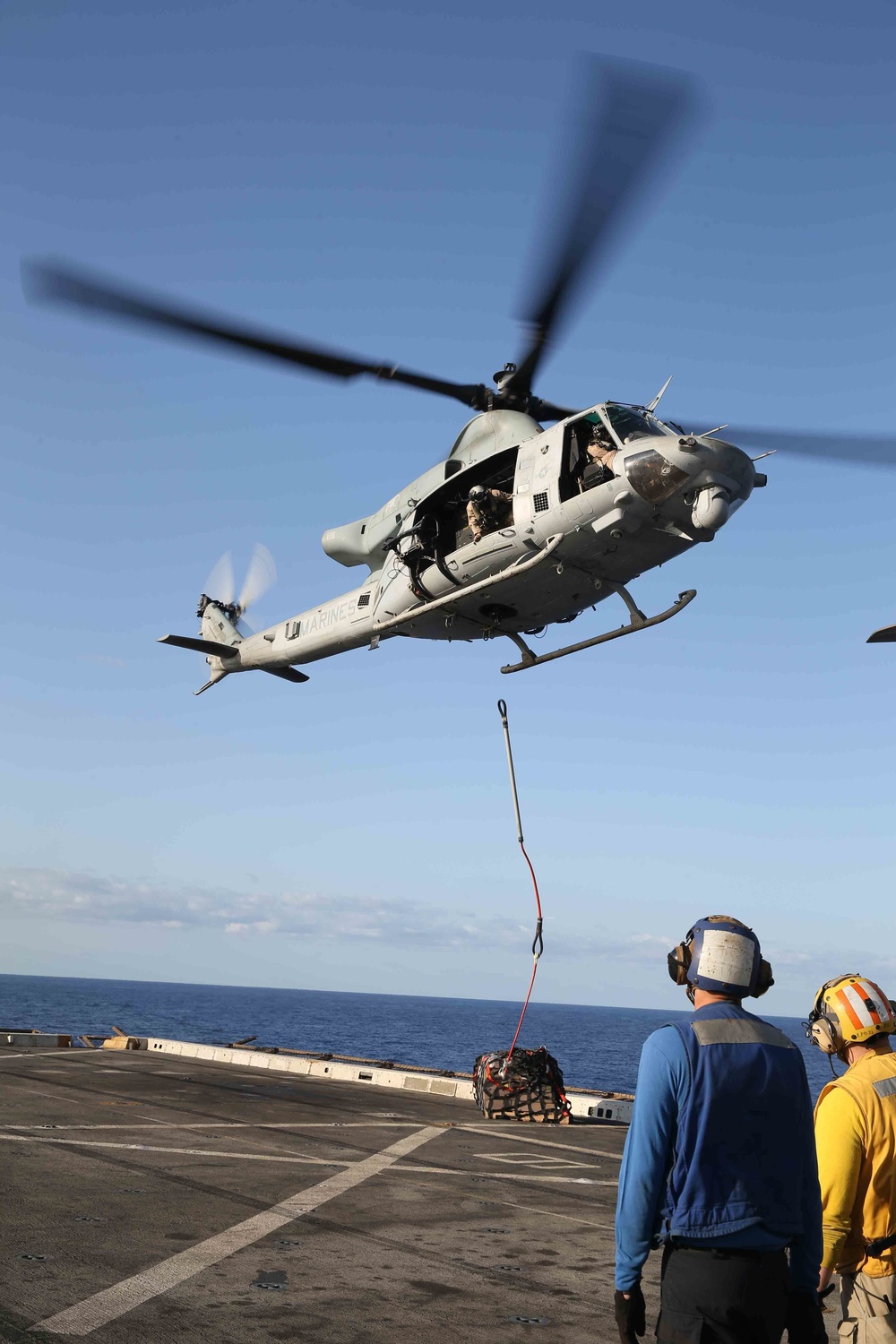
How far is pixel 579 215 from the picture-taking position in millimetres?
12773

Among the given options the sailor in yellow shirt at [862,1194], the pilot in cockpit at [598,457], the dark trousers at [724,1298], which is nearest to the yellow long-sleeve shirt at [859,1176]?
the sailor in yellow shirt at [862,1194]

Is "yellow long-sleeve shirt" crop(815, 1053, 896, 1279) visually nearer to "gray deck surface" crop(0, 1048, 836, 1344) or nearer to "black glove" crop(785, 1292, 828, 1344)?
"black glove" crop(785, 1292, 828, 1344)

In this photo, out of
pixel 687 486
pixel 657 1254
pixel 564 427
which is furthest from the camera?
pixel 564 427

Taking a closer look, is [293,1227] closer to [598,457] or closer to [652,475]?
[652,475]

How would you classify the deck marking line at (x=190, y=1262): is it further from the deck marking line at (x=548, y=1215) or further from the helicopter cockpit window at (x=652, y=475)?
the helicopter cockpit window at (x=652, y=475)

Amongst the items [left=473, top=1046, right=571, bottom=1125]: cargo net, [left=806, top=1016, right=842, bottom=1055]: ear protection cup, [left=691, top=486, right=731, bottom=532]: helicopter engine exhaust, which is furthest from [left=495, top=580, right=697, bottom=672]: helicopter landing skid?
[left=806, top=1016, right=842, bottom=1055]: ear protection cup

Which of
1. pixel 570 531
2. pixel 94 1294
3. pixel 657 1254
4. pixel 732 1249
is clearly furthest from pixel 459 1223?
pixel 570 531

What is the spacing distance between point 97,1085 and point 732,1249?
1573 centimetres

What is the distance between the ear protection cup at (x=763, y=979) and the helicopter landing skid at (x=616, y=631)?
10982 mm

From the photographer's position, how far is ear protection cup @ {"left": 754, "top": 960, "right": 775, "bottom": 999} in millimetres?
4289

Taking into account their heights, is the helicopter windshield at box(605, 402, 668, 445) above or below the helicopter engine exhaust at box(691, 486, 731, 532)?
above

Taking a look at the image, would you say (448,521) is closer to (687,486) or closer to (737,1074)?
(687,486)

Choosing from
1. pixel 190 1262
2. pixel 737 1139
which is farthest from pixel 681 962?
pixel 190 1262

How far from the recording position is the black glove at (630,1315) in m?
3.68
